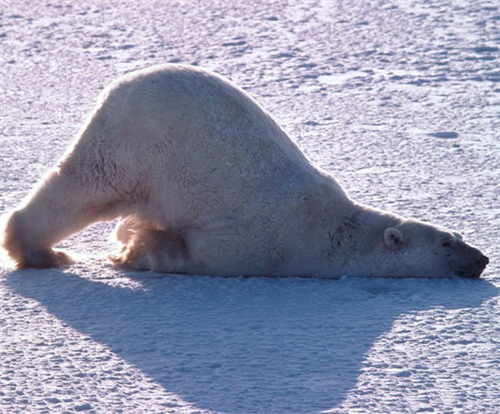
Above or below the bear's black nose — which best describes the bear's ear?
above

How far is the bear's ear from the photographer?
17.0ft

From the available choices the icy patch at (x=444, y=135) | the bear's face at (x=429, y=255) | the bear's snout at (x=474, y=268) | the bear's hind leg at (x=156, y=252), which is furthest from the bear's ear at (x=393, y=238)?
the icy patch at (x=444, y=135)

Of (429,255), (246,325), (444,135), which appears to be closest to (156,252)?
(246,325)

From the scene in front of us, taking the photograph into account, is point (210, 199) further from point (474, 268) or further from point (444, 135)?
point (444, 135)

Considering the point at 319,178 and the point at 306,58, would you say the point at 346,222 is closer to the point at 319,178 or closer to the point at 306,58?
the point at 319,178

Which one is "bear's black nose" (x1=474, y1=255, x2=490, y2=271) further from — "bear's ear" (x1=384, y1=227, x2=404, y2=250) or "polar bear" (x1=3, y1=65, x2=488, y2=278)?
"bear's ear" (x1=384, y1=227, x2=404, y2=250)

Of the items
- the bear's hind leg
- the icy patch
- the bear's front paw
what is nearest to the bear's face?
the bear's hind leg

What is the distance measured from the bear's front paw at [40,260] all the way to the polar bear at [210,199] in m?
0.04

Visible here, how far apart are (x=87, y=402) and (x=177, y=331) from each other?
2.60 feet

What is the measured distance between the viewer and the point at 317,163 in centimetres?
699

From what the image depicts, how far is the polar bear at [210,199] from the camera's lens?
5164 millimetres

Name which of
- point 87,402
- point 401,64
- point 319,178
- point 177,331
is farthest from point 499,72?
point 87,402

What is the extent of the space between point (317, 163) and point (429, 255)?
6.13ft

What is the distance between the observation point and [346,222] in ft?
17.2
